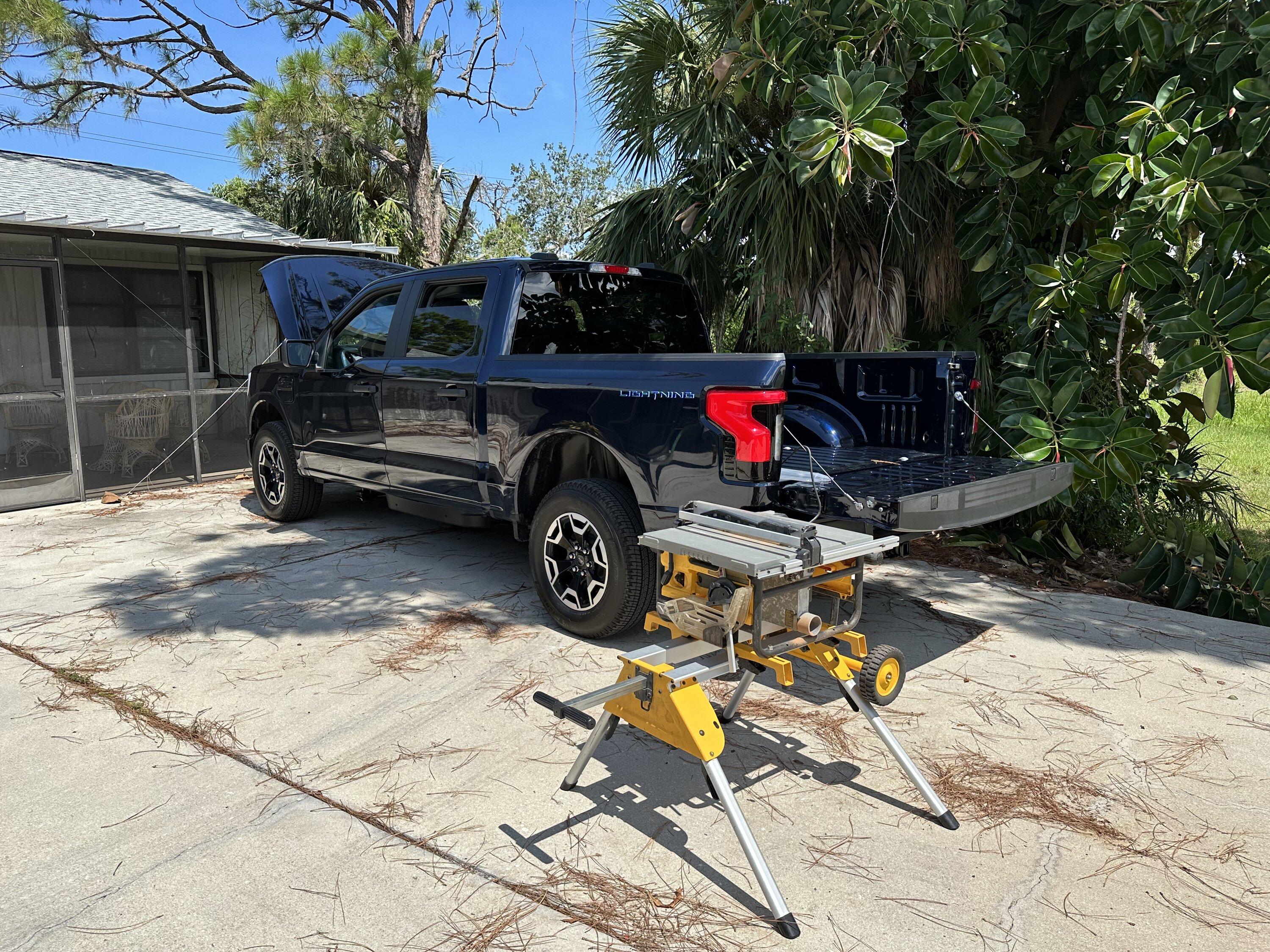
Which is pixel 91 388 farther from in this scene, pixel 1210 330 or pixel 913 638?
pixel 1210 330

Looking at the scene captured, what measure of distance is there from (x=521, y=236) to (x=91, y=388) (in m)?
16.7

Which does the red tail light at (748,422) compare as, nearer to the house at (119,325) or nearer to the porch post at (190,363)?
the house at (119,325)

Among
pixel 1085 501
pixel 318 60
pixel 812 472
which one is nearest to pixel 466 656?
pixel 812 472

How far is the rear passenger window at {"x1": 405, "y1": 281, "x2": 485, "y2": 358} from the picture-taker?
562 centimetres

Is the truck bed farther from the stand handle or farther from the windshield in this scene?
the stand handle

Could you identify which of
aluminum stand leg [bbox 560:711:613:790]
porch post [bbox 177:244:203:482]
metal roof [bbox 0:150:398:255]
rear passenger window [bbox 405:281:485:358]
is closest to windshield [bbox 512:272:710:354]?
rear passenger window [bbox 405:281:485:358]

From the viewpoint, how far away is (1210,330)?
513 cm

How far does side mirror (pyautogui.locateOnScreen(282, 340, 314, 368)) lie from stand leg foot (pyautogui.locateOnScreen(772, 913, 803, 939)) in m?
5.60

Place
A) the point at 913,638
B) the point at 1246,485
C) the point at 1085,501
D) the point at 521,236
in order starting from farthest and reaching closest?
the point at 521,236, the point at 1246,485, the point at 1085,501, the point at 913,638

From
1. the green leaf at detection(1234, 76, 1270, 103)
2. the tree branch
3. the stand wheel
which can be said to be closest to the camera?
the stand wheel

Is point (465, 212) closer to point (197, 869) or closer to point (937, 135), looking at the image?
point (937, 135)

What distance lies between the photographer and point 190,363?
10047mm

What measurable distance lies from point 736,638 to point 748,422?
4.16ft

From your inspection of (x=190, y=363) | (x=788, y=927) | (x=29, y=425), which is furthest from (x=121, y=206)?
(x=788, y=927)
